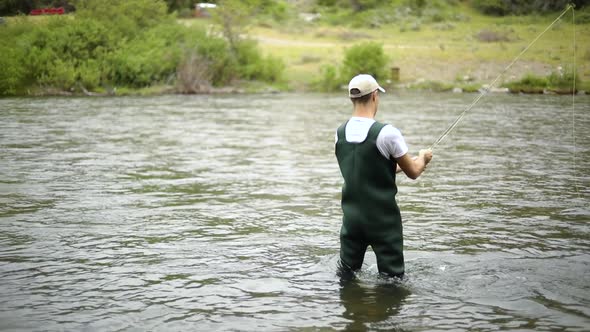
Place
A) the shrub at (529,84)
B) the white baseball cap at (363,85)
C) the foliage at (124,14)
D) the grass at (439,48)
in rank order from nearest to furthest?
1. the white baseball cap at (363,85)
2. the shrub at (529,84)
3. the grass at (439,48)
4. the foliage at (124,14)

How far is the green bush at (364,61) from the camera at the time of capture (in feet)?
152

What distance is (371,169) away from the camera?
20.5 ft

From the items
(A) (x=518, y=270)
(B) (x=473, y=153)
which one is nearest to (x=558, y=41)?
(B) (x=473, y=153)

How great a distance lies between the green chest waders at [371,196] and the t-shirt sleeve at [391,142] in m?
0.05

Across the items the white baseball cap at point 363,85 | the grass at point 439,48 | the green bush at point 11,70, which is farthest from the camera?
the grass at point 439,48

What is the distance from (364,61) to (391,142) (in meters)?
41.0

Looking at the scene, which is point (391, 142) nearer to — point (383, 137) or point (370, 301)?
point (383, 137)

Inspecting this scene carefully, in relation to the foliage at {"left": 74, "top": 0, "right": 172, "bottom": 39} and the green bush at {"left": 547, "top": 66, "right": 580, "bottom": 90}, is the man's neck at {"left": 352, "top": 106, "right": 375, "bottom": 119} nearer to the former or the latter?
the green bush at {"left": 547, "top": 66, "right": 580, "bottom": 90}

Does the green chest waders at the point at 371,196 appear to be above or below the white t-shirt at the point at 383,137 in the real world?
below

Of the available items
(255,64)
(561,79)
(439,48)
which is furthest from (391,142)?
(439,48)

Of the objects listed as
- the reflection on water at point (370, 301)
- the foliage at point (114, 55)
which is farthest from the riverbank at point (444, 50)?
the reflection on water at point (370, 301)

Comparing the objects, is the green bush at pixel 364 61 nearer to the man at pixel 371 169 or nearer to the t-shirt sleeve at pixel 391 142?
the man at pixel 371 169

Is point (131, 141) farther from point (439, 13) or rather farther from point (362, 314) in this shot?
point (439, 13)

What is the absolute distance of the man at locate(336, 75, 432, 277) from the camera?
20.2 feet
